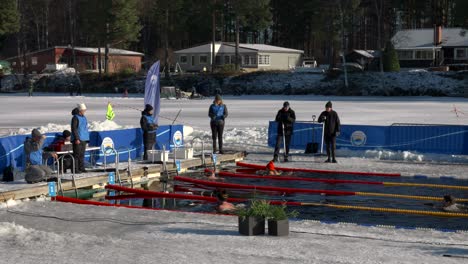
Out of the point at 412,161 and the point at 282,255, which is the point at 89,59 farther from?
the point at 282,255

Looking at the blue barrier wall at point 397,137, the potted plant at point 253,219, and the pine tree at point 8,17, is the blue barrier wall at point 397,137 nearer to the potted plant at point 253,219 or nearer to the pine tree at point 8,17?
the potted plant at point 253,219

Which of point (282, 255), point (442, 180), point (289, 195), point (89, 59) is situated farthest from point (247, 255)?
point (89, 59)

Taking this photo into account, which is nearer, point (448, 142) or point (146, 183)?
point (146, 183)

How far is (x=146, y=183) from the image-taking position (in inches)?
709

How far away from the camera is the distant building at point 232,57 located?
84.4 metres

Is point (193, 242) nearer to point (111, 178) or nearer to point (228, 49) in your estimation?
point (111, 178)

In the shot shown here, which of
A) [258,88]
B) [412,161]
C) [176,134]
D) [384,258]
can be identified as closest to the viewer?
[384,258]

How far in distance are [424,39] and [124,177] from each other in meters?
67.3

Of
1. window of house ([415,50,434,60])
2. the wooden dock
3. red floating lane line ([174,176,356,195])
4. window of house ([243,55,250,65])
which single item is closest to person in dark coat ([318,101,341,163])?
the wooden dock

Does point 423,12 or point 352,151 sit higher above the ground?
point 423,12

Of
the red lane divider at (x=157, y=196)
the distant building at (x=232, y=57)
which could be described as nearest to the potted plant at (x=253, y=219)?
the red lane divider at (x=157, y=196)

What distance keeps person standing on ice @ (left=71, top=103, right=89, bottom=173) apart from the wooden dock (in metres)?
0.38

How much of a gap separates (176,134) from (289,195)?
7.34 meters

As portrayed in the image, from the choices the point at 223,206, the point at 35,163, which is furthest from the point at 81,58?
the point at 223,206
